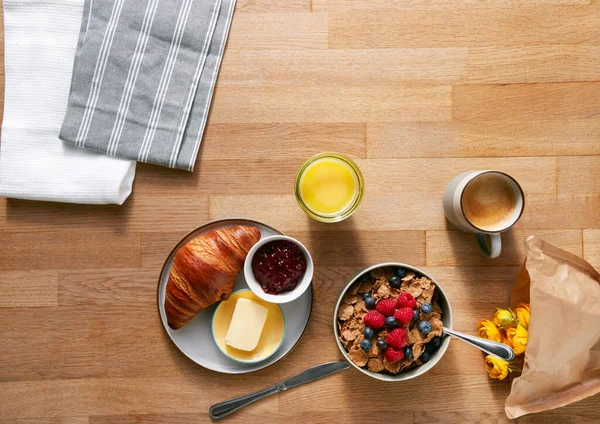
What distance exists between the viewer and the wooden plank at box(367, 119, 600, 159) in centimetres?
115

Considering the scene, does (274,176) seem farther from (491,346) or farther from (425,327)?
(491,346)

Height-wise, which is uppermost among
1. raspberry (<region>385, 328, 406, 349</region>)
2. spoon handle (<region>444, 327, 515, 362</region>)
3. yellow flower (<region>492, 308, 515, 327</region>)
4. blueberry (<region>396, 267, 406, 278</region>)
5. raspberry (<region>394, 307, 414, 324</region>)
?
blueberry (<region>396, 267, 406, 278</region>)

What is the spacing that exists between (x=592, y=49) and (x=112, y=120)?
1064 mm

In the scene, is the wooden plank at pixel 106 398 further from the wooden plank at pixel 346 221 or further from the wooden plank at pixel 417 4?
the wooden plank at pixel 417 4

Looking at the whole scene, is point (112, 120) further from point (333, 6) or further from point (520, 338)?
point (520, 338)

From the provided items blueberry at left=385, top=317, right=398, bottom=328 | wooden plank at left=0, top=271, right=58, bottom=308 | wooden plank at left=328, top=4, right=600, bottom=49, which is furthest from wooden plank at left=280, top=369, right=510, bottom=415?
wooden plank at left=328, top=4, right=600, bottom=49

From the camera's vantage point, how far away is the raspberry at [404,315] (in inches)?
38.4

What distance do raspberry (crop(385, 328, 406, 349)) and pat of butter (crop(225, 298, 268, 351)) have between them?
266mm

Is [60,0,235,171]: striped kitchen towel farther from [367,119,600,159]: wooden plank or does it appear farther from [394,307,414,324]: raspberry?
[394,307,414,324]: raspberry

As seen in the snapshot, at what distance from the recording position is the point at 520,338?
3.53 ft

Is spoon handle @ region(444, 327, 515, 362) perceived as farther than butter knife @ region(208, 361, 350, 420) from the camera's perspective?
No

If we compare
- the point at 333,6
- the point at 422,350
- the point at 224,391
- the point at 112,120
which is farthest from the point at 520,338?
the point at 112,120

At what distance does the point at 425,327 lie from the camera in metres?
0.99

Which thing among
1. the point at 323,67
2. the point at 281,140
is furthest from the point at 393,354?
the point at 323,67
